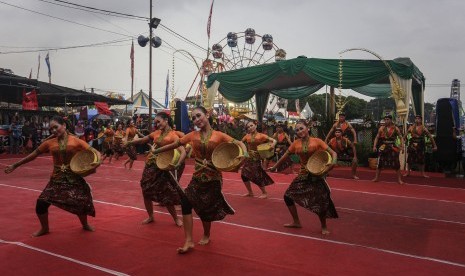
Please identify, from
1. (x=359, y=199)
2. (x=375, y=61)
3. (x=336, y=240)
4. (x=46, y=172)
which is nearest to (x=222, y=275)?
Answer: (x=336, y=240)

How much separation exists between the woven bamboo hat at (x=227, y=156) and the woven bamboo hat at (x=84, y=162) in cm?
161

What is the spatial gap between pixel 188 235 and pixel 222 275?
92cm

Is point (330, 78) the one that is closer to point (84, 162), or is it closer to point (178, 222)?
point (178, 222)

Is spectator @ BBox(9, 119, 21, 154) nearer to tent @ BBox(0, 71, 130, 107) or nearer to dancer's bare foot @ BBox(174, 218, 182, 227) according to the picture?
tent @ BBox(0, 71, 130, 107)

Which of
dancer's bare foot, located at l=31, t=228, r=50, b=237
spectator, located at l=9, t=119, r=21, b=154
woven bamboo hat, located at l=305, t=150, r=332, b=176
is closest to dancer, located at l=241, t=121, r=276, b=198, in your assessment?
woven bamboo hat, located at l=305, t=150, r=332, b=176

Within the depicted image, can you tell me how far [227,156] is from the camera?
486 centimetres

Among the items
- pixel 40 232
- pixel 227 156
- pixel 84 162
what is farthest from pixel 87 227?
pixel 227 156

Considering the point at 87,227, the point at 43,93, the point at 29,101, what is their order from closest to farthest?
1. the point at 87,227
2. the point at 29,101
3. the point at 43,93

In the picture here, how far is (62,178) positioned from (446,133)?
11322 millimetres

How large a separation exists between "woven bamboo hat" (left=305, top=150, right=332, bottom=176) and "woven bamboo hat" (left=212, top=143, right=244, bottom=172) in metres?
1.33

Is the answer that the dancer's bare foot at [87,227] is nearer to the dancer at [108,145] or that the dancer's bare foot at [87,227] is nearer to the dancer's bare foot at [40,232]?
the dancer's bare foot at [40,232]

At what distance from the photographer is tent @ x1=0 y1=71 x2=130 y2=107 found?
19.4 m

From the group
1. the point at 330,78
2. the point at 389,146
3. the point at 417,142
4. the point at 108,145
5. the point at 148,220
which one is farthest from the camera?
the point at 108,145

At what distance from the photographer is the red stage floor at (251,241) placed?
4352 millimetres
